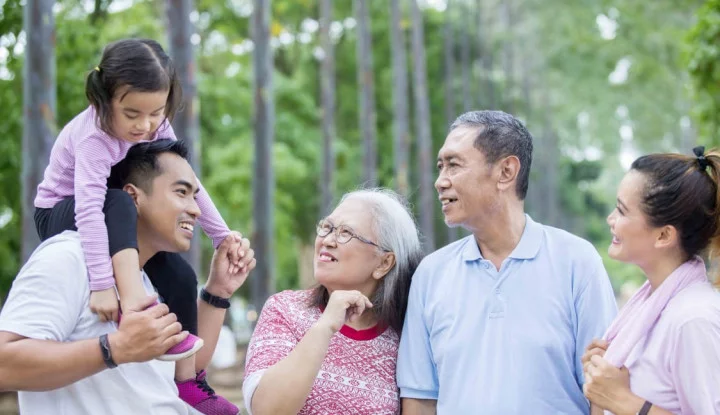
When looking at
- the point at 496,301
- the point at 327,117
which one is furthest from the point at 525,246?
the point at 327,117

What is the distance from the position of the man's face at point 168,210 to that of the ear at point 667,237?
59.0 inches

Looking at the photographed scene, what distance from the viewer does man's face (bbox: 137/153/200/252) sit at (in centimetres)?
353

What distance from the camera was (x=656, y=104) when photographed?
136ft

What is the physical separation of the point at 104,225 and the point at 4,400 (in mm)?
13437

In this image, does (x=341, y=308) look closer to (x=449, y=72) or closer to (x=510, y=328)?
(x=510, y=328)

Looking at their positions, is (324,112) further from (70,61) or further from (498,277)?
(498,277)

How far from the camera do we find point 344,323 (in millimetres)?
3895

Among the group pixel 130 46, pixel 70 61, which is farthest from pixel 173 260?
pixel 70 61

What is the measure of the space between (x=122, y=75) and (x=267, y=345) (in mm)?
1081

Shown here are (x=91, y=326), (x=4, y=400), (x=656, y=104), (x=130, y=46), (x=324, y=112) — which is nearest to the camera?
(x=91, y=326)

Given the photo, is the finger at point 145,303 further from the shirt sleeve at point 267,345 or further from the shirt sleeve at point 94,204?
the shirt sleeve at point 267,345

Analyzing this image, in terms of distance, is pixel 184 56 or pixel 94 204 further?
pixel 184 56

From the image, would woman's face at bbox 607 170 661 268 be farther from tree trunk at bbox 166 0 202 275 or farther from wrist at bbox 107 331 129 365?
tree trunk at bbox 166 0 202 275

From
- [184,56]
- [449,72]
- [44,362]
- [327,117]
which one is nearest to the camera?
[44,362]
